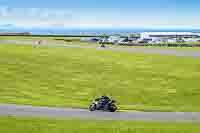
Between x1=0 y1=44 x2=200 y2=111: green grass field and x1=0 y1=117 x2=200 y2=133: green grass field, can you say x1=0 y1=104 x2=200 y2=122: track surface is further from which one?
x1=0 y1=44 x2=200 y2=111: green grass field

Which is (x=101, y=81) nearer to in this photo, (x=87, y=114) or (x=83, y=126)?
(x=87, y=114)

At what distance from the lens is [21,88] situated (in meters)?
53.3

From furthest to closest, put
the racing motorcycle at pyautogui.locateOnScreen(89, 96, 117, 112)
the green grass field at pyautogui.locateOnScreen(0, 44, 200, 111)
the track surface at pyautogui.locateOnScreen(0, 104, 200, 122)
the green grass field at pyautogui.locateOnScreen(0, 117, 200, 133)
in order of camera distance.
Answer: the green grass field at pyautogui.locateOnScreen(0, 44, 200, 111) < the racing motorcycle at pyautogui.locateOnScreen(89, 96, 117, 112) < the track surface at pyautogui.locateOnScreen(0, 104, 200, 122) < the green grass field at pyautogui.locateOnScreen(0, 117, 200, 133)

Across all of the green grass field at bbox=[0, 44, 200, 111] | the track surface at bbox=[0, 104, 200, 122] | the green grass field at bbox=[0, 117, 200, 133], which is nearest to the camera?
the green grass field at bbox=[0, 117, 200, 133]

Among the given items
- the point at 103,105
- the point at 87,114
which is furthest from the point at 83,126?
the point at 103,105

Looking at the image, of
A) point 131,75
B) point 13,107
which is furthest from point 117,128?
point 131,75

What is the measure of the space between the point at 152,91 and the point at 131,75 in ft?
36.5

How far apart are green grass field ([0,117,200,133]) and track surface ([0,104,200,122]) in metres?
3.04

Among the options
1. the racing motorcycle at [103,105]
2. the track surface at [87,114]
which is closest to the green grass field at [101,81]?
the track surface at [87,114]

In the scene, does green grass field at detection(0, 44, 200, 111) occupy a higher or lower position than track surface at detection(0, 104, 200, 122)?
higher

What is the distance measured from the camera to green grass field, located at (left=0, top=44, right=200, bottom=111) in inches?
1845

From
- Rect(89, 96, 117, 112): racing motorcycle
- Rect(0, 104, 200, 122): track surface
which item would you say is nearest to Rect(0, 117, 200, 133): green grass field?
Rect(0, 104, 200, 122): track surface

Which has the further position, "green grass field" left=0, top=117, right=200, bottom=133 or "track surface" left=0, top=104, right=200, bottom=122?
"track surface" left=0, top=104, right=200, bottom=122

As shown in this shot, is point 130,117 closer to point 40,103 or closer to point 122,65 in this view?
point 40,103
